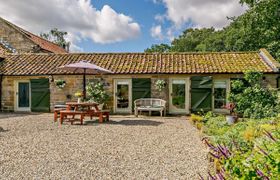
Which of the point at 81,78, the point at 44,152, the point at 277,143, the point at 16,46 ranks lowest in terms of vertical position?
the point at 44,152

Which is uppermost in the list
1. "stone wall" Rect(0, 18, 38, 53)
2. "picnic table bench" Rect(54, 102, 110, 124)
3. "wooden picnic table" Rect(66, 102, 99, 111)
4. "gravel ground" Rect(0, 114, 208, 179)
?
"stone wall" Rect(0, 18, 38, 53)

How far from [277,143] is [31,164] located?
14.6 feet

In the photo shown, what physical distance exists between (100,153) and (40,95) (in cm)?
1084

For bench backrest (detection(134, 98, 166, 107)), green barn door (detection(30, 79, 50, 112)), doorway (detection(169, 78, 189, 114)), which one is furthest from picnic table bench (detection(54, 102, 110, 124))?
green barn door (detection(30, 79, 50, 112))

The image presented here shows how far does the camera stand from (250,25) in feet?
57.8

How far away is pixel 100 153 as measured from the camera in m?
6.49

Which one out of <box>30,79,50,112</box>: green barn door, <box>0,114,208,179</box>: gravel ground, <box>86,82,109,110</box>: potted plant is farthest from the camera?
<box>30,79,50,112</box>: green barn door

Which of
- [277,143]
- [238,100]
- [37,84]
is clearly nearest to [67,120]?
[37,84]

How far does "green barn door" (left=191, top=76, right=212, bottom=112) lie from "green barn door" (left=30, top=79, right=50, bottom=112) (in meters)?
7.97

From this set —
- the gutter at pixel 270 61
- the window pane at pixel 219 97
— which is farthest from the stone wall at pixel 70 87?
the window pane at pixel 219 97

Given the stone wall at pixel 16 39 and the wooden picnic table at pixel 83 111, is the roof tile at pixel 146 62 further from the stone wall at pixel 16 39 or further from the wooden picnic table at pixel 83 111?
the stone wall at pixel 16 39

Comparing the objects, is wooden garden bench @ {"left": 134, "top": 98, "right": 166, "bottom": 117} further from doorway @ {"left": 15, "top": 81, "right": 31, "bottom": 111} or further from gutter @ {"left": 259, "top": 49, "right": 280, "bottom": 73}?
doorway @ {"left": 15, "top": 81, "right": 31, "bottom": 111}

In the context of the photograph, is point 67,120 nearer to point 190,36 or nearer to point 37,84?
point 37,84

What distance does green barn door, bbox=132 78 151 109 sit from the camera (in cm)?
1523
